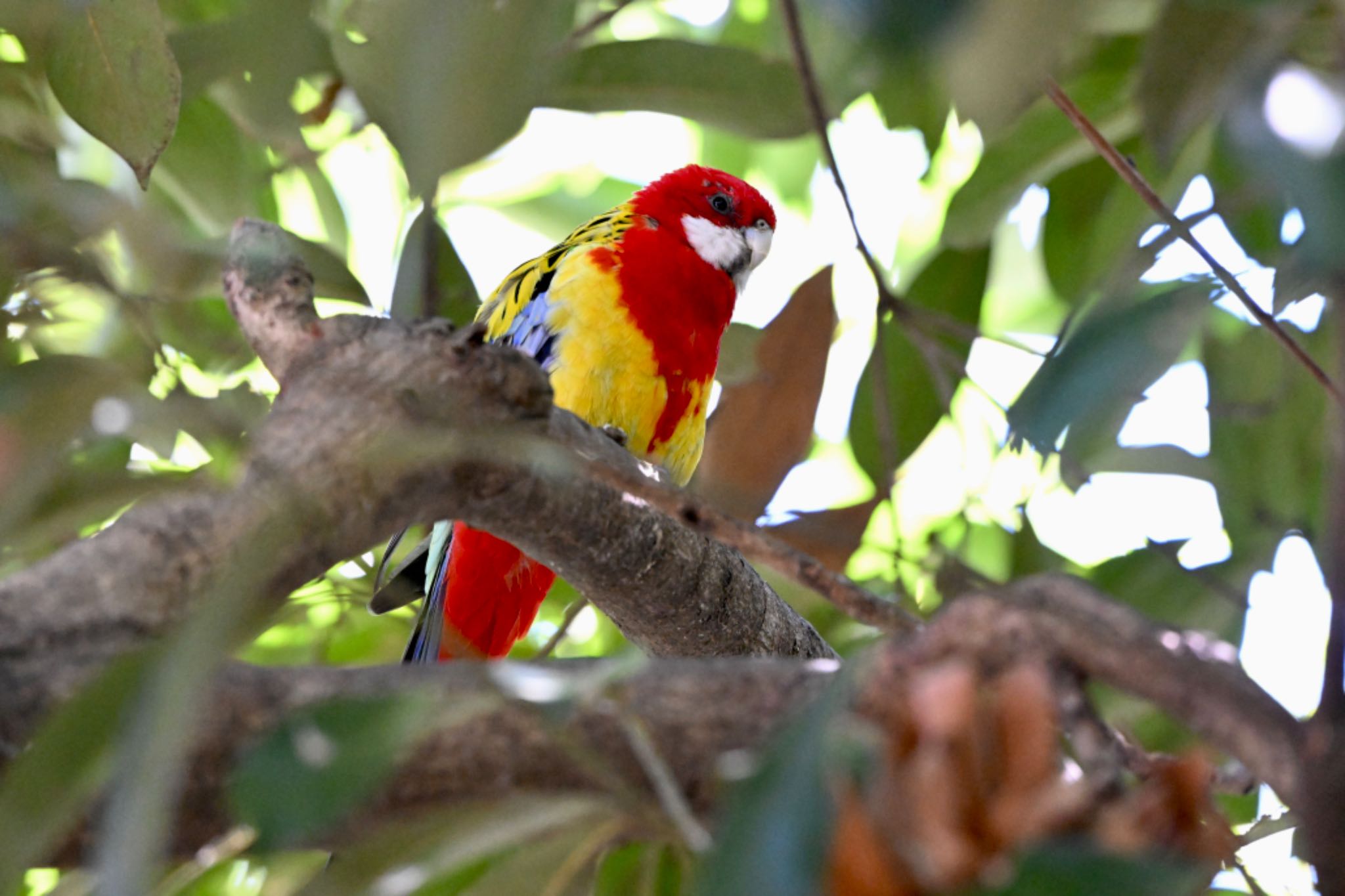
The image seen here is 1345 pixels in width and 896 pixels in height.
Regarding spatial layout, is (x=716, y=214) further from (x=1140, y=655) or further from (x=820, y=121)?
(x=1140, y=655)

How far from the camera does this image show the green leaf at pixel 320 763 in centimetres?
66

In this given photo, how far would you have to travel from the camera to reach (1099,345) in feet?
2.83

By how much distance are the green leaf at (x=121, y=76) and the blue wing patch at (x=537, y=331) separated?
110 cm

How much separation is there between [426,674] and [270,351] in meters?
0.54

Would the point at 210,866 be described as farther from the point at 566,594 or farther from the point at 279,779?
the point at 566,594

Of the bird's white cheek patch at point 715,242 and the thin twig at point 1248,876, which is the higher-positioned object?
the bird's white cheek patch at point 715,242

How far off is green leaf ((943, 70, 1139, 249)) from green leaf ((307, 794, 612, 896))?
141 centimetres

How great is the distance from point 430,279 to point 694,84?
44.8 inches

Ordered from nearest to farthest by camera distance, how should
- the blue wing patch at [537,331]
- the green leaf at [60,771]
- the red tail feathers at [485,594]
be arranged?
the green leaf at [60,771]
the red tail feathers at [485,594]
the blue wing patch at [537,331]

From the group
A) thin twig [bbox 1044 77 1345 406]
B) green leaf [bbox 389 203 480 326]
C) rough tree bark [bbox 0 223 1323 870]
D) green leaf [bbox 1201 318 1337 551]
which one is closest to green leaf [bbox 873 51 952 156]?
thin twig [bbox 1044 77 1345 406]

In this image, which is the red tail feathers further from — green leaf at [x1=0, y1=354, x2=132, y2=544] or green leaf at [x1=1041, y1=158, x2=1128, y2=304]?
green leaf at [x1=0, y1=354, x2=132, y2=544]

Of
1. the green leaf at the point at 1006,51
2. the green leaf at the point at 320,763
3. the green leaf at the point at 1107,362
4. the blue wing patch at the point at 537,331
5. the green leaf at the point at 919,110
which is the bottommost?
the blue wing patch at the point at 537,331

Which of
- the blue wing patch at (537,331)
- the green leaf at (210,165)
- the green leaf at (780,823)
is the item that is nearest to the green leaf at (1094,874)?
the green leaf at (780,823)

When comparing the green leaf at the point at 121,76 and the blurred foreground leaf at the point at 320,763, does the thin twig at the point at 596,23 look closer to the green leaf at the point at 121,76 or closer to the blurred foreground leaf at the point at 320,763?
the green leaf at the point at 121,76
